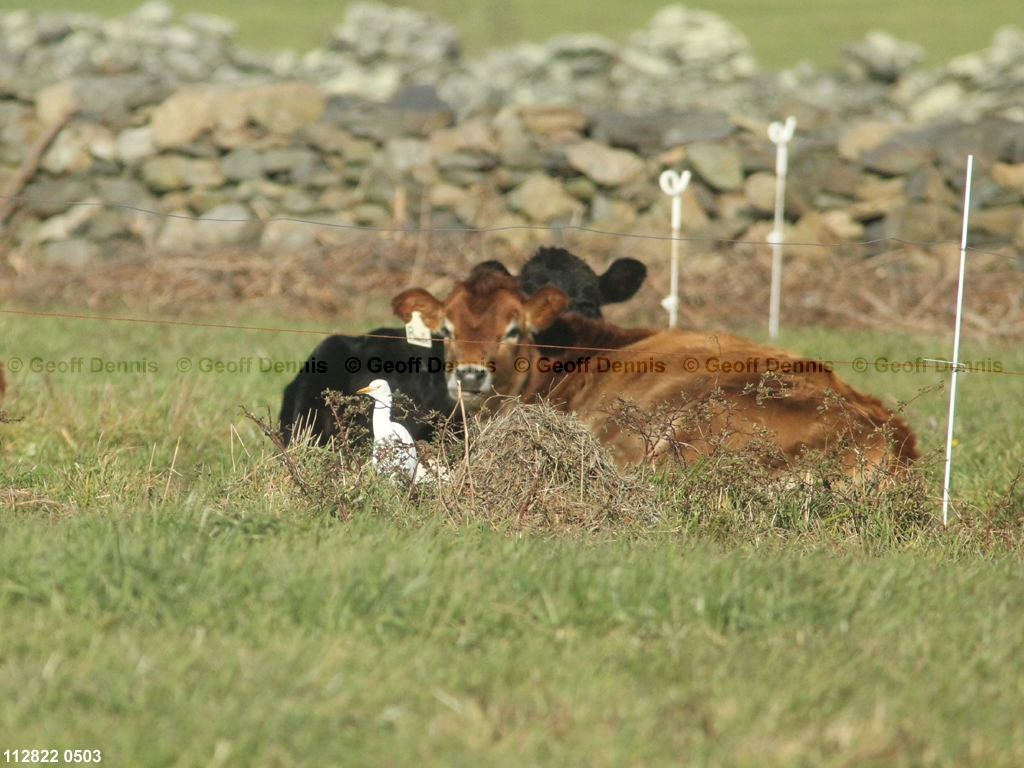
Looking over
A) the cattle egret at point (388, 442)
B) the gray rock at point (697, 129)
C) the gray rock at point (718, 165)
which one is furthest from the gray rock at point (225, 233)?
the cattle egret at point (388, 442)

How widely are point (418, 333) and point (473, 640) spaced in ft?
9.04

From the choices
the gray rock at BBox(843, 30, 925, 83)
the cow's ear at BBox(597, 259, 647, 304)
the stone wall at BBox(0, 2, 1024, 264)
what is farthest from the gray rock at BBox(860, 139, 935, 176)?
the gray rock at BBox(843, 30, 925, 83)

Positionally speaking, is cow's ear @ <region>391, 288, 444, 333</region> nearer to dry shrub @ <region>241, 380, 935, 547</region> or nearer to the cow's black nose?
the cow's black nose

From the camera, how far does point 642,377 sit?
20.5 feet

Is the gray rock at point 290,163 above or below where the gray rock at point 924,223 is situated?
above

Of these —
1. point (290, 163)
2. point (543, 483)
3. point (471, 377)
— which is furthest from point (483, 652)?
point (290, 163)

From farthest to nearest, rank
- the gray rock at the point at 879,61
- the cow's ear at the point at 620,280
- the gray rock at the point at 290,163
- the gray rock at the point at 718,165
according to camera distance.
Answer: the gray rock at the point at 879,61 < the gray rock at the point at 290,163 < the gray rock at the point at 718,165 < the cow's ear at the point at 620,280

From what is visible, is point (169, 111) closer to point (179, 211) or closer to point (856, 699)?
point (179, 211)

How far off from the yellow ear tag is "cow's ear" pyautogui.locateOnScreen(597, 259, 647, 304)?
1.67 metres

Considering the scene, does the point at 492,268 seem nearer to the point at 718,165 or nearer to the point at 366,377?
the point at 366,377

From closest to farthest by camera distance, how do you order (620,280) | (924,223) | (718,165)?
(620,280)
(924,223)
(718,165)

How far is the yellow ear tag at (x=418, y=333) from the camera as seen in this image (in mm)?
5965

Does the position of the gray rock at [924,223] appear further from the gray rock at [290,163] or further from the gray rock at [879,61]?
the gray rock at [879,61]

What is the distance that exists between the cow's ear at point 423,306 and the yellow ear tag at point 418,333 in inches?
2.6
